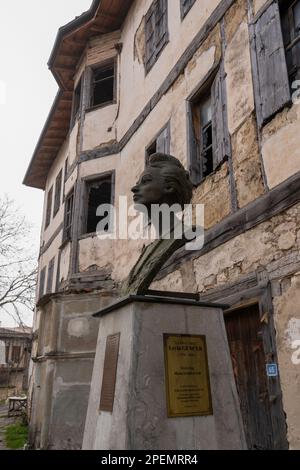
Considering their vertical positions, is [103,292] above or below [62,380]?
above

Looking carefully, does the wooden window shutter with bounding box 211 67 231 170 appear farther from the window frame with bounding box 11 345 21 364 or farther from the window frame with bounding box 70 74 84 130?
the window frame with bounding box 11 345 21 364

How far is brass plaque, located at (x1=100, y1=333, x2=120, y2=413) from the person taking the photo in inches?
107

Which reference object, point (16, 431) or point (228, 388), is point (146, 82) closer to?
point (228, 388)

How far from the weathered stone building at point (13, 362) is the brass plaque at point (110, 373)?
81.5 ft

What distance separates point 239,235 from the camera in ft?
15.3

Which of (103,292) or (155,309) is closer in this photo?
(155,309)

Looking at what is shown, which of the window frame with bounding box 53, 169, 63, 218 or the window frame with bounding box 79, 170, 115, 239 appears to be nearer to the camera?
the window frame with bounding box 79, 170, 115, 239

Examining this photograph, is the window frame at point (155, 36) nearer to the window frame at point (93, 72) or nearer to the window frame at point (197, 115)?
the window frame at point (93, 72)

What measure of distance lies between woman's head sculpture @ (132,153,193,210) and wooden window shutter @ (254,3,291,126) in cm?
168

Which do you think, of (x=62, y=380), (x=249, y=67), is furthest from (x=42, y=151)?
(x=249, y=67)

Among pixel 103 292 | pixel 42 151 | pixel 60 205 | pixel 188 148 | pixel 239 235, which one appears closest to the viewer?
pixel 239 235

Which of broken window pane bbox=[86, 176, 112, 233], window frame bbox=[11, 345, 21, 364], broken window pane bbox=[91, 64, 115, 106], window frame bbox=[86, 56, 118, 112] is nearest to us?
broken window pane bbox=[86, 176, 112, 233]

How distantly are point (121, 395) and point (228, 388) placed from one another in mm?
778

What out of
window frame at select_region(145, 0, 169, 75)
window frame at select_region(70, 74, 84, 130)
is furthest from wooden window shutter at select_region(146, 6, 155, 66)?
window frame at select_region(70, 74, 84, 130)
